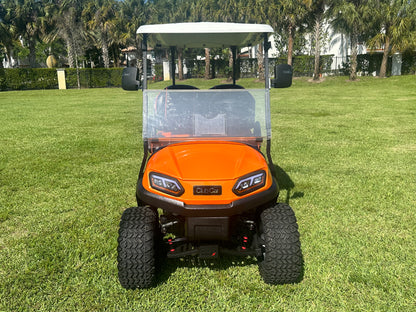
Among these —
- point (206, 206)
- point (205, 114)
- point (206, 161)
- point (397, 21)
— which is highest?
point (397, 21)

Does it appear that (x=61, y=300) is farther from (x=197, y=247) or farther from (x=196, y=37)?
(x=196, y=37)

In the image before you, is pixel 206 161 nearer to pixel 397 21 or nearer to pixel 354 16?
pixel 354 16

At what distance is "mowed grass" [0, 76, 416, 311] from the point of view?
2607mm

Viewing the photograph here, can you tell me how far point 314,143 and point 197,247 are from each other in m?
5.33

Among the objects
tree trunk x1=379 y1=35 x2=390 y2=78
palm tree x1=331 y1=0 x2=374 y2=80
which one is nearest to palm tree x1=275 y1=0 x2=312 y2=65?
palm tree x1=331 y1=0 x2=374 y2=80

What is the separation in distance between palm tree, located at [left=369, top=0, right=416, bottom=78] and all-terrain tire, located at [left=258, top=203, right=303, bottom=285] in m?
26.3

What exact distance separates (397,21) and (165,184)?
27.1 m

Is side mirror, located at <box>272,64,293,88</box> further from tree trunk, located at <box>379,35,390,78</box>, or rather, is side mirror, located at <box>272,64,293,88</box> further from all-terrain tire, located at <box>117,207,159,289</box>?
tree trunk, located at <box>379,35,390,78</box>

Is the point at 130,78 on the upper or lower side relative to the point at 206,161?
upper

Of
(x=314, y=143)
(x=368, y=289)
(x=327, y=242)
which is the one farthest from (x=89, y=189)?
(x=314, y=143)

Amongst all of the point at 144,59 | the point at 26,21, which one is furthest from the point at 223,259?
the point at 26,21

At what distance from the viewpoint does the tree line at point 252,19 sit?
81.9 ft

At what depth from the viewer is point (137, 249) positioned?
2.50 m

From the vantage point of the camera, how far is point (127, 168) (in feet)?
19.0
